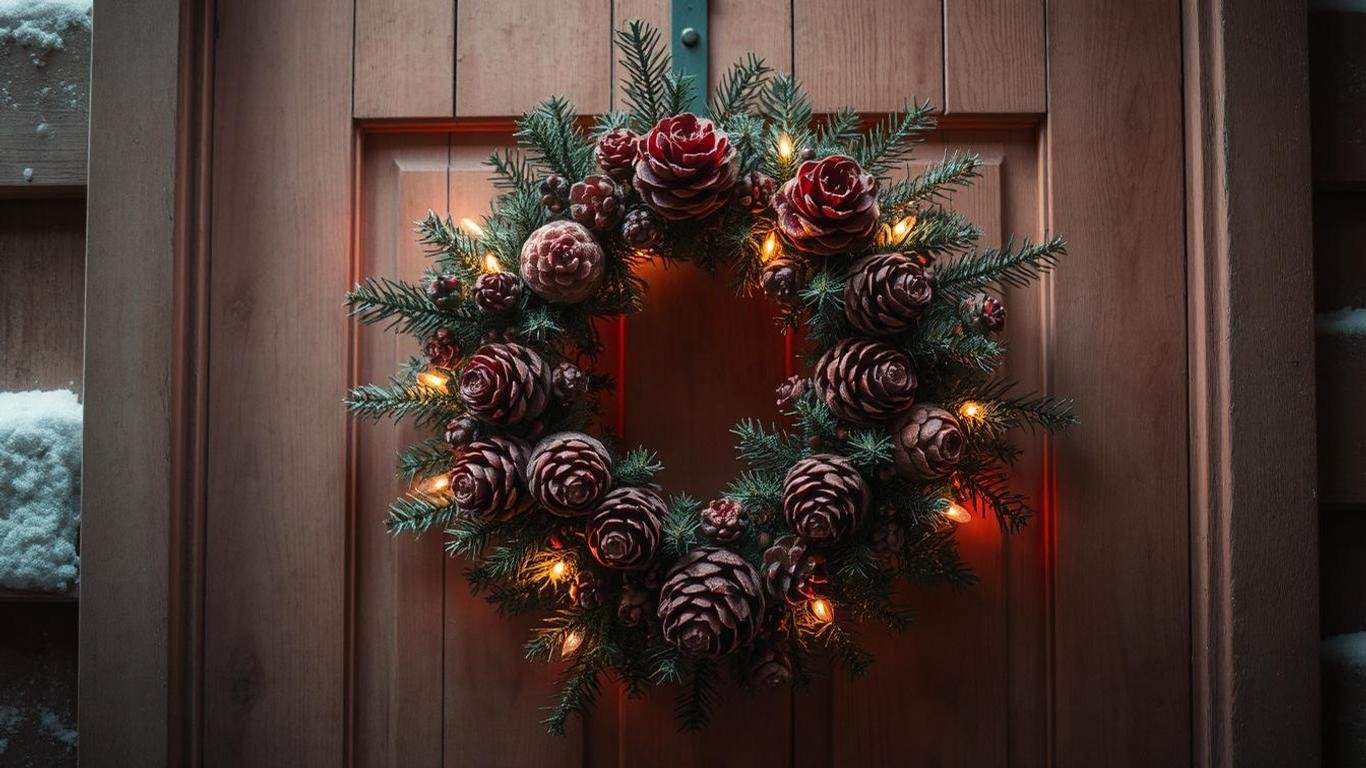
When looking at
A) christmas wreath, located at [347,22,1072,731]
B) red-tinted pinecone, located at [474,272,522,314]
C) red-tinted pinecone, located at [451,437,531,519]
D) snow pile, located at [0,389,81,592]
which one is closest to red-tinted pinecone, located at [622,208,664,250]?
christmas wreath, located at [347,22,1072,731]

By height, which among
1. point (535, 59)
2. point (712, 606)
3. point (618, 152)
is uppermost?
point (535, 59)

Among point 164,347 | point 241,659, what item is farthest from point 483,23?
point 241,659

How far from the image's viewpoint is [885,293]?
76 centimetres

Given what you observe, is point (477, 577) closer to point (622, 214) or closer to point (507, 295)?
point (507, 295)

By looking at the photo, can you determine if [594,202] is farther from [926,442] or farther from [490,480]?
[926,442]

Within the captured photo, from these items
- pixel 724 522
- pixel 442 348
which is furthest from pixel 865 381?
pixel 442 348

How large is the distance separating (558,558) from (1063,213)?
70cm

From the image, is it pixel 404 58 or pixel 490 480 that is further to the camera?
pixel 404 58

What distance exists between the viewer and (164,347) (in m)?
0.90

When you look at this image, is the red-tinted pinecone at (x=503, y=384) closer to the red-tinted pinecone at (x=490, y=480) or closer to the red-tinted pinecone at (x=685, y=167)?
the red-tinted pinecone at (x=490, y=480)

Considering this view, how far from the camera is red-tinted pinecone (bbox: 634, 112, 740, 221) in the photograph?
0.77m

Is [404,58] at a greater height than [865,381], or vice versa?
[404,58]

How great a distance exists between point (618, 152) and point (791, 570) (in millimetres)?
453

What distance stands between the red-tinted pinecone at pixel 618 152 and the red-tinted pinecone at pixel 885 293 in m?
0.25
